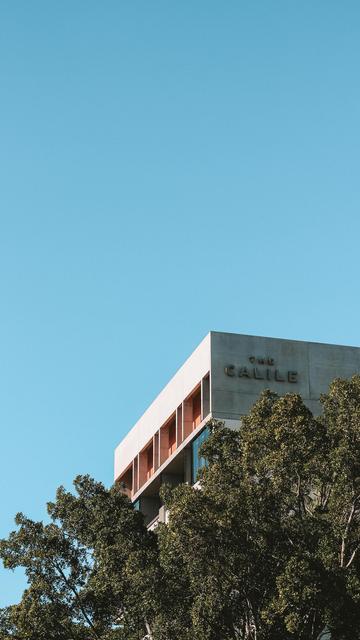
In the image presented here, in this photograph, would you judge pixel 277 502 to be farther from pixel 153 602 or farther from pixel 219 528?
pixel 153 602

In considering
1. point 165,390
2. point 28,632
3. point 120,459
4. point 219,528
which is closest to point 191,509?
point 219,528

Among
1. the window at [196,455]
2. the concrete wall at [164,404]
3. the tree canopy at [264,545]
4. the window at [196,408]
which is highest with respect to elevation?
the concrete wall at [164,404]

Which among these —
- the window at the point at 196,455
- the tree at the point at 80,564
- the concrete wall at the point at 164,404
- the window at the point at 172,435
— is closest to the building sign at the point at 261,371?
the concrete wall at the point at 164,404

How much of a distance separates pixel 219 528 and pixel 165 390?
3535cm

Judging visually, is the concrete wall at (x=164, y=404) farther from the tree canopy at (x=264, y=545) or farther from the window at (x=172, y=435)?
the tree canopy at (x=264, y=545)

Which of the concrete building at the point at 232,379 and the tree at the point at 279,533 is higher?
the concrete building at the point at 232,379

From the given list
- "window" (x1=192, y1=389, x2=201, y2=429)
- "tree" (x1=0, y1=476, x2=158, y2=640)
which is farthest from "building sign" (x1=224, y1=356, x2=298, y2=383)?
"tree" (x1=0, y1=476, x2=158, y2=640)

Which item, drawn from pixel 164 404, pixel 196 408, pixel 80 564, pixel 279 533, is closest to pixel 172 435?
pixel 164 404

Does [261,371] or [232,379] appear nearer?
[232,379]

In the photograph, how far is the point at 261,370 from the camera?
67.4 m

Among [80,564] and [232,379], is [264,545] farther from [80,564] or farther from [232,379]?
[232,379]

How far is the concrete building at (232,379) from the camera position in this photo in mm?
66750

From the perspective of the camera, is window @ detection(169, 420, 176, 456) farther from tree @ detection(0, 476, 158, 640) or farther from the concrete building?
tree @ detection(0, 476, 158, 640)

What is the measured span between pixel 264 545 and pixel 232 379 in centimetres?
2742
